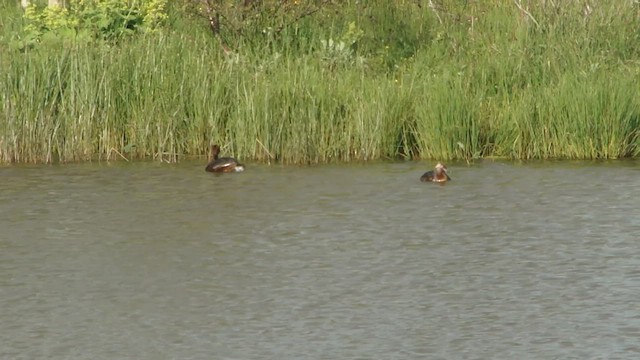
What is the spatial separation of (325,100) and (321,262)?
422cm

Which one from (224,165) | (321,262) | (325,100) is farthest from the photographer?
(325,100)

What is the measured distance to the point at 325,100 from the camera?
14.3m

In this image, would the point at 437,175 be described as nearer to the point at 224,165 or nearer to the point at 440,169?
the point at 440,169

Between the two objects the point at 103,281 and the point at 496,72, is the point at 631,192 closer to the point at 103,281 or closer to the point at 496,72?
the point at 496,72

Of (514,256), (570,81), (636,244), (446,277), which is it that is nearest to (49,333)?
(446,277)

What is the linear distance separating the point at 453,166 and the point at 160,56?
10.6ft

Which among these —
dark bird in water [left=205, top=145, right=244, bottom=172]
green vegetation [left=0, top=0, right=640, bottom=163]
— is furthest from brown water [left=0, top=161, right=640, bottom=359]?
green vegetation [left=0, top=0, right=640, bottom=163]

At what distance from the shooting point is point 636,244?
1070 cm

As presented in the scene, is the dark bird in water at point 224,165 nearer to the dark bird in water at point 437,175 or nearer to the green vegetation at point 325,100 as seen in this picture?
the green vegetation at point 325,100

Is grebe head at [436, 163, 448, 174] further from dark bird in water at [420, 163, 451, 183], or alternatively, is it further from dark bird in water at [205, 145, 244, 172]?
dark bird in water at [205, 145, 244, 172]

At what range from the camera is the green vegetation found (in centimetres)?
1420

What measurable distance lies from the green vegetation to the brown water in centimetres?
38

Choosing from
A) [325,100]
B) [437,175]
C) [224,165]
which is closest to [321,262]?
[437,175]

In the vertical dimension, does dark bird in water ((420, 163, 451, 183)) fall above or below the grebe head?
below
